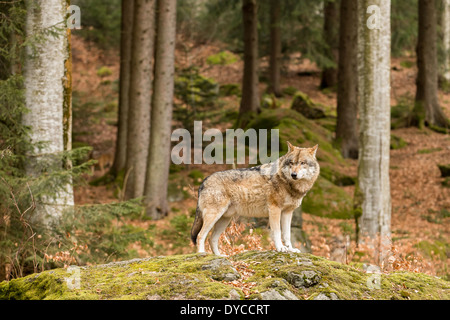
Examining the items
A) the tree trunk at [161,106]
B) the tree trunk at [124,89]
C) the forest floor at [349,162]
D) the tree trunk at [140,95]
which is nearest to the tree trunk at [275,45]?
the forest floor at [349,162]

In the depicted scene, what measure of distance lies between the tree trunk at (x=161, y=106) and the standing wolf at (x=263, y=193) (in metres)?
10.5

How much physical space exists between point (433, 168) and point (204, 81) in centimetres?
1019

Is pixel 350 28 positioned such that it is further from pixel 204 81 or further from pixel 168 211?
pixel 168 211

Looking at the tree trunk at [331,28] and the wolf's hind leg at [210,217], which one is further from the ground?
the tree trunk at [331,28]

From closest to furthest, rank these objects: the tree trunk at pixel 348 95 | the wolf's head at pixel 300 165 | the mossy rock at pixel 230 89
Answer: the wolf's head at pixel 300 165 < the tree trunk at pixel 348 95 < the mossy rock at pixel 230 89

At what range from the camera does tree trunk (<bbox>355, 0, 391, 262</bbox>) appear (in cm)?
1088

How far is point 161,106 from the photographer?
16.1m

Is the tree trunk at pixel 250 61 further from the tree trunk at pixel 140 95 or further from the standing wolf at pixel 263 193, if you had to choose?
the standing wolf at pixel 263 193

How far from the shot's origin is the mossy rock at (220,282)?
14.5 feet

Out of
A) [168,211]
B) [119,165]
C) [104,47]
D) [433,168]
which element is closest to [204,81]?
[119,165]

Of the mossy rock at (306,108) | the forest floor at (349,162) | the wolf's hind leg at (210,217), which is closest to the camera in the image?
the wolf's hind leg at (210,217)

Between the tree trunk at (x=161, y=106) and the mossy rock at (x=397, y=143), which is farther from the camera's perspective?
the mossy rock at (x=397, y=143)

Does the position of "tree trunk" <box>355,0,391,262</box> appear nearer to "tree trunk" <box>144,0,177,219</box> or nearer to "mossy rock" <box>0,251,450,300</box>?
"mossy rock" <box>0,251,450,300</box>

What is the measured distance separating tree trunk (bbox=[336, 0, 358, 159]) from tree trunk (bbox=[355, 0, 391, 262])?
1174 centimetres
